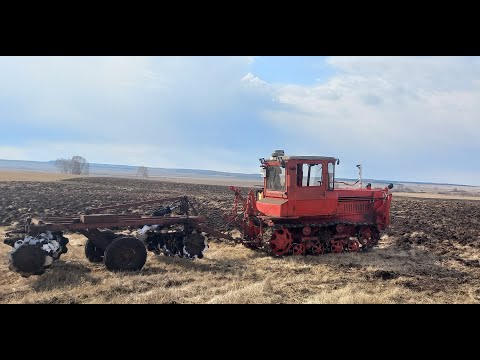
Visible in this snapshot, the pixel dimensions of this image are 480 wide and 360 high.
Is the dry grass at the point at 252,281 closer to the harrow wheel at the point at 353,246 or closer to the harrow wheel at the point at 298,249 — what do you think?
the harrow wheel at the point at 298,249

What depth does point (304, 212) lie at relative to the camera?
1168cm

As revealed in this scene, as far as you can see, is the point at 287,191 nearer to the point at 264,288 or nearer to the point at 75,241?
the point at 264,288

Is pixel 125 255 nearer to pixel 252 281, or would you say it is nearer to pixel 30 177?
pixel 252 281

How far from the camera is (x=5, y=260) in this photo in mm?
10469

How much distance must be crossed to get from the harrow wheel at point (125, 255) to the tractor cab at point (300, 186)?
4037mm

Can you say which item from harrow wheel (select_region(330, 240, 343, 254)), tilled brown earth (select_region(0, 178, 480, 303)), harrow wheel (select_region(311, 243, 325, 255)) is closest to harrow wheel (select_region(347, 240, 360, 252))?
tilled brown earth (select_region(0, 178, 480, 303))

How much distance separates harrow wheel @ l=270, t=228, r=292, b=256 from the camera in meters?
11.5

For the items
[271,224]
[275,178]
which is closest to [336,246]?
[271,224]

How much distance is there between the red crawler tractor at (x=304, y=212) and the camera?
11531 millimetres

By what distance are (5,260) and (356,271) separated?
348 inches

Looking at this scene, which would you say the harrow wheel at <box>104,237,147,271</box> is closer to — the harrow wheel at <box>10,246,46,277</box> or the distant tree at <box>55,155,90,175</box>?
the harrow wheel at <box>10,246,46,277</box>

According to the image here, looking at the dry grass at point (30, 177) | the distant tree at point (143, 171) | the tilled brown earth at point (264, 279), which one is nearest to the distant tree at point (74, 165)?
the distant tree at point (143, 171)

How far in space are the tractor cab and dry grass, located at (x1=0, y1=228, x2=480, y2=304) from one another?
1.35 metres

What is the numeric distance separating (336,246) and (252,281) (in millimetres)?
4066
